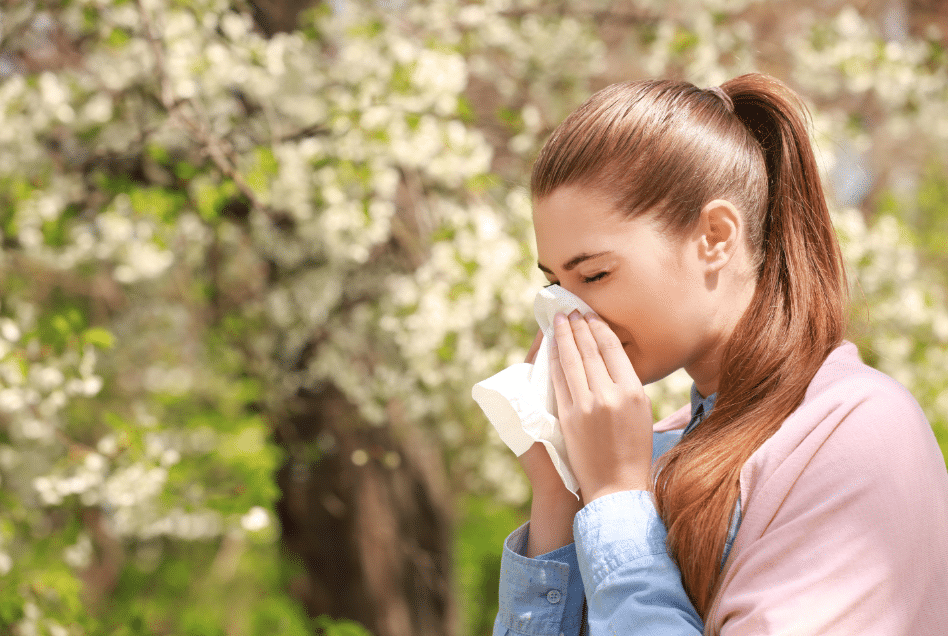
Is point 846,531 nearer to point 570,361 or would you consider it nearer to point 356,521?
point 570,361

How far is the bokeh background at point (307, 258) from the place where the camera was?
2703mm

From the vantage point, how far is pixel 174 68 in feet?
8.96

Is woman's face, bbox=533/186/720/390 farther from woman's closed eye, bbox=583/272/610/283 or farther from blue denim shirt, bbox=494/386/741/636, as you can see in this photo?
blue denim shirt, bbox=494/386/741/636

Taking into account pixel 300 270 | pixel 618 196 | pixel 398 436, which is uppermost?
pixel 618 196

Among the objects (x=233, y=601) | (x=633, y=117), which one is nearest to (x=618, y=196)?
(x=633, y=117)

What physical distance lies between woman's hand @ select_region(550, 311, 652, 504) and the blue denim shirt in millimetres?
42

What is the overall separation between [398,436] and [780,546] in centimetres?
341

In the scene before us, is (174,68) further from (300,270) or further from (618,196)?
(618,196)

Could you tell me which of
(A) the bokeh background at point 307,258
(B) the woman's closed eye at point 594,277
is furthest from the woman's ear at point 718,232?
(A) the bokeh background at point 307,258

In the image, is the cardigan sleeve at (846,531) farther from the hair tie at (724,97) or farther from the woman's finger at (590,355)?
the hair tie at (724,97)

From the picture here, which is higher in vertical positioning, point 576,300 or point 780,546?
point 576,300

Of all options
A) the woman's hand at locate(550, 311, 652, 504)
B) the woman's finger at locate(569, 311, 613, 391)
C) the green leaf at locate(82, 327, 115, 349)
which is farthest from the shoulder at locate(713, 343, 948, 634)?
the green leaf at locate(82, 327, 115, 349)

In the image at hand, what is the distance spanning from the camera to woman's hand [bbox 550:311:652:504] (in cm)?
111

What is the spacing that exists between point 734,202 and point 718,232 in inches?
2.6
